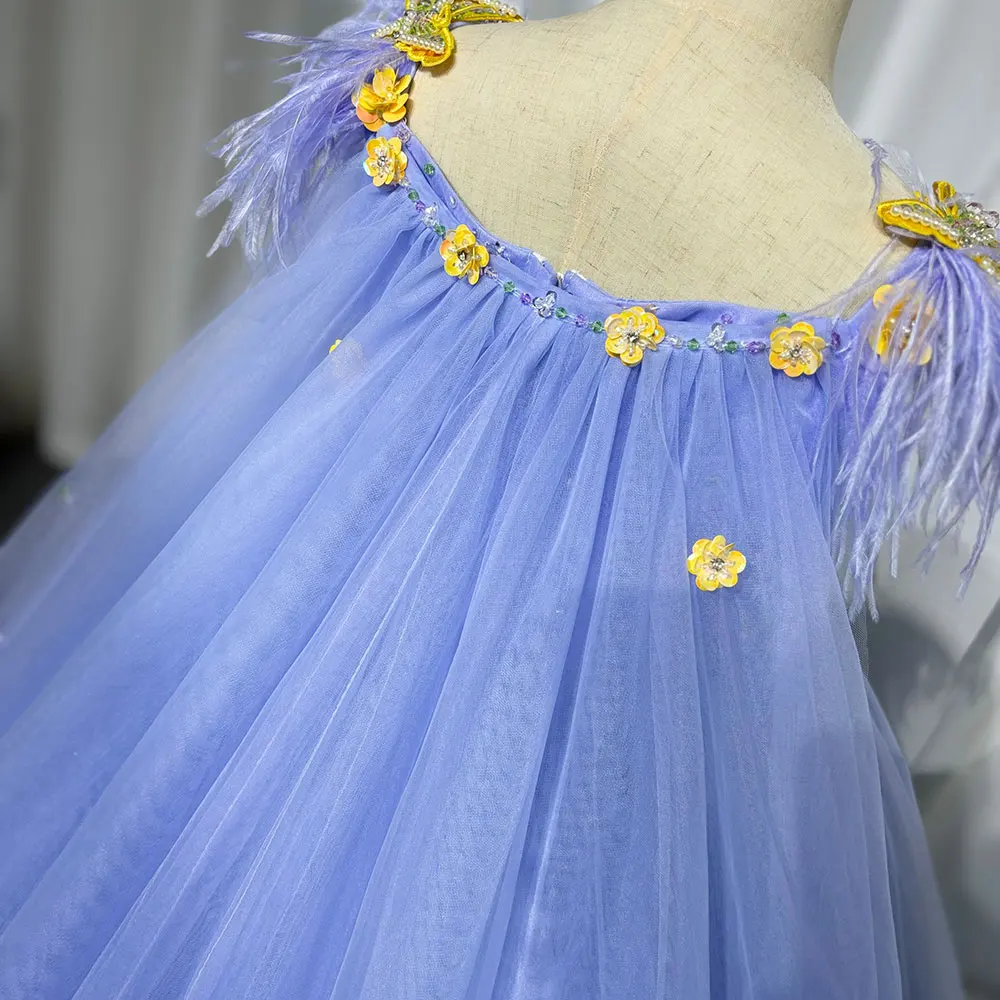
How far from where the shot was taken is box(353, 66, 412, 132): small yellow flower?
668mm

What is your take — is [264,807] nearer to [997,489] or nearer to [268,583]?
[268,583]

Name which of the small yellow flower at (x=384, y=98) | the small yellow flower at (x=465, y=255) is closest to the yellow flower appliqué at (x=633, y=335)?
the small yellow flower at (x=465, y=255)

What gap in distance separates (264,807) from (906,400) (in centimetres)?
45

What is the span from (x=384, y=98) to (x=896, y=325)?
389 millimetres

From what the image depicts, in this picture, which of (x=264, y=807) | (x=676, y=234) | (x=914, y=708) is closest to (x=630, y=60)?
(x=676, y=234)

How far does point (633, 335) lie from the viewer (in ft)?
1.98

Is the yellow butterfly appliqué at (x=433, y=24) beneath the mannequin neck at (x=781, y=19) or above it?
beneath

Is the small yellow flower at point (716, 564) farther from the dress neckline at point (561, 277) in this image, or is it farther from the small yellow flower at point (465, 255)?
the small yellow flower at point (465, 255)

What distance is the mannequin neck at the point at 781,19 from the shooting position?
2.01 ft

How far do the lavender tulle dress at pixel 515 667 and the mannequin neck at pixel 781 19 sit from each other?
0.44 ft

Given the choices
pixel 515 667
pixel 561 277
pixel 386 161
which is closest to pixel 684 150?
pixel 561 277

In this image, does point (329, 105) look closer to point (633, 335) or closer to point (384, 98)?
point (384, 98)

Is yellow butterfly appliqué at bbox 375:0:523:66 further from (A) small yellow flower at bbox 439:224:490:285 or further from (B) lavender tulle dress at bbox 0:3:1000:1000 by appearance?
(A) small yellow flower at bbox 439:224:490:285

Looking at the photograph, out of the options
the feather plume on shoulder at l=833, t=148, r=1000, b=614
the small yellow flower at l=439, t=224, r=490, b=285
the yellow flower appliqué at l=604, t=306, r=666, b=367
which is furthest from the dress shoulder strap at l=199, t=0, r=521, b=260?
the feather plume on shoulder at l=833, t=148, r=1000, b=614
